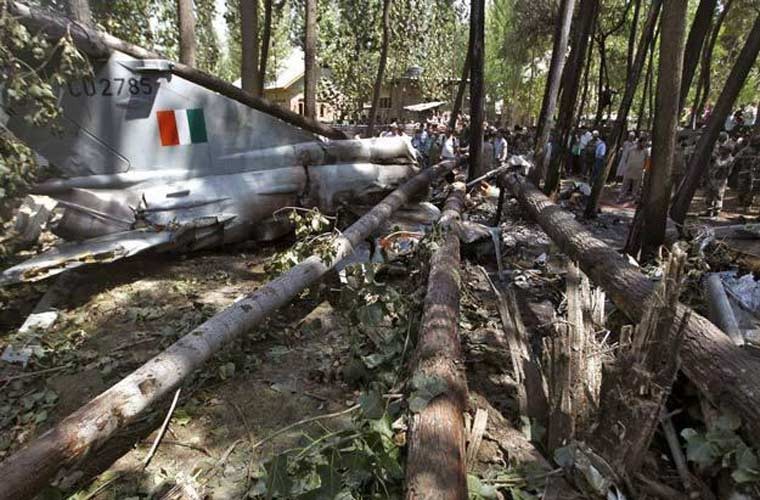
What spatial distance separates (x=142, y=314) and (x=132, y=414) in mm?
2366

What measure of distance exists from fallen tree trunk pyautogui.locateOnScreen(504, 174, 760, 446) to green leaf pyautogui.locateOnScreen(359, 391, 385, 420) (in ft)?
5.60

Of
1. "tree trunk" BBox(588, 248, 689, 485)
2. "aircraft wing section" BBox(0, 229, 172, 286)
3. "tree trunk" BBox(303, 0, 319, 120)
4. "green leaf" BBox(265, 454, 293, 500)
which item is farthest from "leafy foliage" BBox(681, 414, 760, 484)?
"tree trunk" BBox(303, 0, 319, 120)

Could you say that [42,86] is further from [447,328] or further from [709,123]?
[709,123]

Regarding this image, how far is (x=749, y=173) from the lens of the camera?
434 inches

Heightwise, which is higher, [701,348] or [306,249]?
[701,348]

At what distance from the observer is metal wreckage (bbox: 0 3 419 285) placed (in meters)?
5.18

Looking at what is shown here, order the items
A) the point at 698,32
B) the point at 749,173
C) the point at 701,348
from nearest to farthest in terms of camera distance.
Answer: the point at 701,348 < the point at 698,32 < the point at 749,173

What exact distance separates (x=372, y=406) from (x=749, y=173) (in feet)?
40.6

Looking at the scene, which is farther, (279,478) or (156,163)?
(156,163)

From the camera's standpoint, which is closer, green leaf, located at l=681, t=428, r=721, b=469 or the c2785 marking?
green leaf, located at l=681, t=428, r=721, b=469

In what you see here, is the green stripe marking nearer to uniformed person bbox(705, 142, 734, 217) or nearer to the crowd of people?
the crowd of people

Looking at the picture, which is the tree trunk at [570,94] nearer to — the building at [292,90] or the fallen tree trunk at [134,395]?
the fallen tree trunk at [134,395]

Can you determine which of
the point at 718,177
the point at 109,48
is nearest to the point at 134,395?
the point at 109,48

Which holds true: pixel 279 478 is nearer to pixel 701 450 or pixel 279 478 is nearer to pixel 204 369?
pixel 204 369
